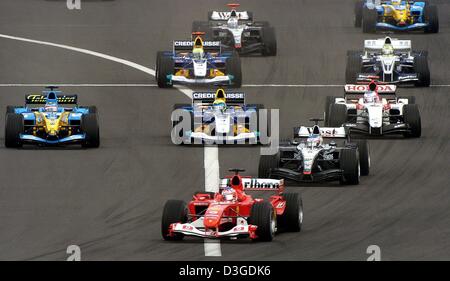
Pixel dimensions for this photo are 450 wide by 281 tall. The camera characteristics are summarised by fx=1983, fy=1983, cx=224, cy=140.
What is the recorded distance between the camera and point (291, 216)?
128 feet

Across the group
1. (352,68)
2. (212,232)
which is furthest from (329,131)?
(352,68)

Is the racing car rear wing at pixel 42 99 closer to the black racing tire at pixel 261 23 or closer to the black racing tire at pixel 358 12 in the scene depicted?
the black racing tire at pixel 261 23

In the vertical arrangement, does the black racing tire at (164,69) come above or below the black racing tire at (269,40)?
below

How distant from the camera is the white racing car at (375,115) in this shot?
5216 cm

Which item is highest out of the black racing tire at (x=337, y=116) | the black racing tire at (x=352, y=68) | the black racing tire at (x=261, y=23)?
the black racing tire at (x=261, y=23)

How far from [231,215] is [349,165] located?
7066mm

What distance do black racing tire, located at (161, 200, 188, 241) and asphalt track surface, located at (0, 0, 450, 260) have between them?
8.7 inches

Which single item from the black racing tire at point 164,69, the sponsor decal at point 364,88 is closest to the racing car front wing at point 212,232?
the sponsor decal at point 364,88

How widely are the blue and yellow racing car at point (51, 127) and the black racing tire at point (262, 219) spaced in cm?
1280

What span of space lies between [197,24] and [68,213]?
28.8 m

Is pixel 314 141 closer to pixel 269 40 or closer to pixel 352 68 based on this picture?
pixel 352 68

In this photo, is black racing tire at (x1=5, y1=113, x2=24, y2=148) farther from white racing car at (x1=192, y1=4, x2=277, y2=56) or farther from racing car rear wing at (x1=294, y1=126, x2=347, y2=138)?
white racing car at (x1=192, y1=4, x2=277, y2=56)

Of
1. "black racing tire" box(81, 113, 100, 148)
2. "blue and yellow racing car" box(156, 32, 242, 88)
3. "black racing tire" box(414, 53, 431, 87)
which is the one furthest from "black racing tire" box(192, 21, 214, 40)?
"black racing tire" box(81, 113, 100, 148)

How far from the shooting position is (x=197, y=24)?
70.1 meters
